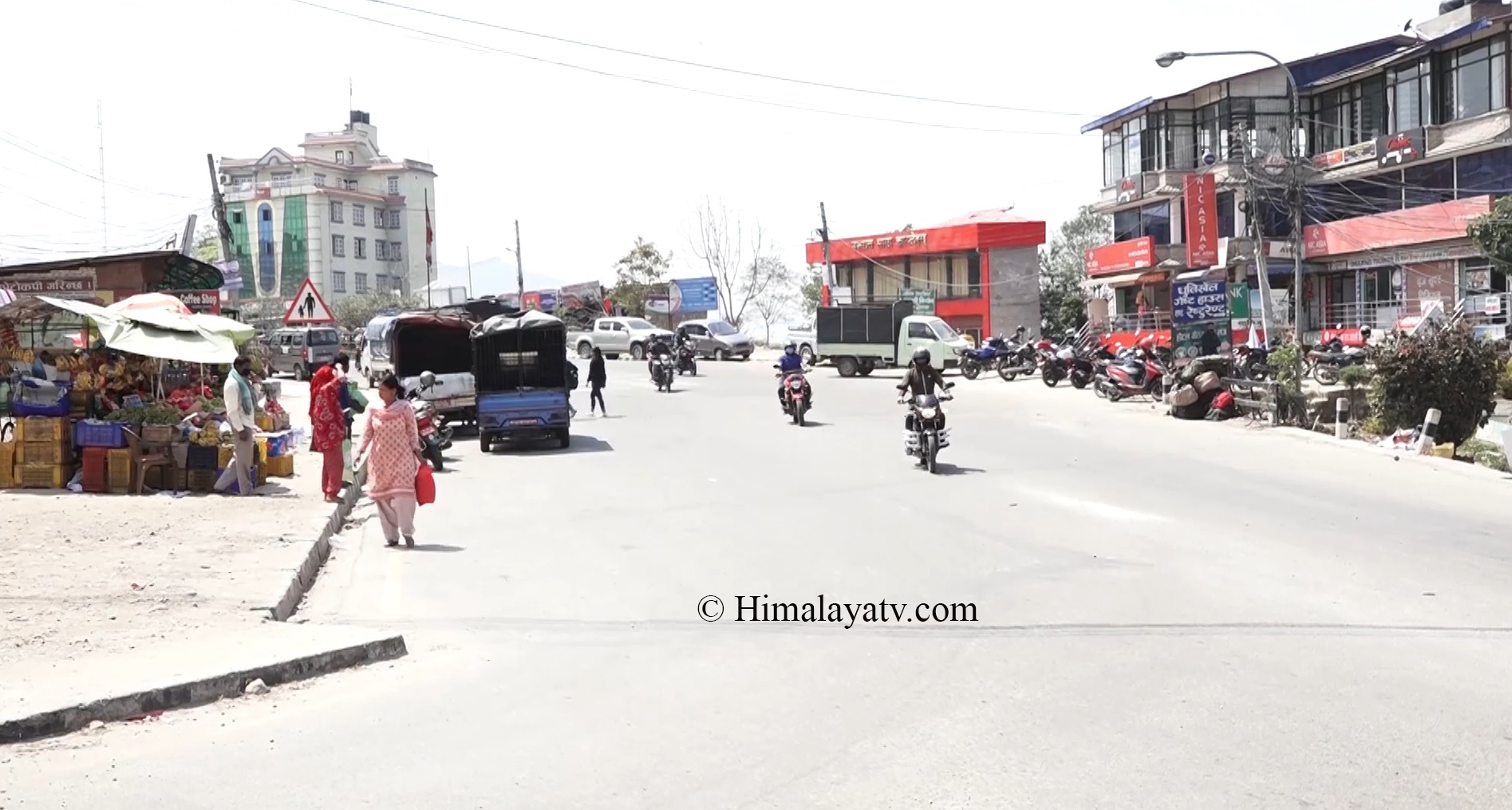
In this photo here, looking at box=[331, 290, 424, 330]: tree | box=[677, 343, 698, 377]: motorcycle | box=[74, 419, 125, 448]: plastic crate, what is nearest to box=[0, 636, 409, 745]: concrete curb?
box=[74, 419, 125, 448]: plastic crate

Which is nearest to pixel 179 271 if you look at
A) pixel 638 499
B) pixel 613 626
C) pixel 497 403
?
pixel 497 403

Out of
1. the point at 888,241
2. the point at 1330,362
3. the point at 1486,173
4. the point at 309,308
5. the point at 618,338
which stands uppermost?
the point at 888,241

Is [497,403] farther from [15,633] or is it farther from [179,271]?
[15,633]

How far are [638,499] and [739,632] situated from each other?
22.5ft

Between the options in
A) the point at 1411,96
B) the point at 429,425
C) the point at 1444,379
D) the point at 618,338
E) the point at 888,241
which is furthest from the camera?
the point at 888,241

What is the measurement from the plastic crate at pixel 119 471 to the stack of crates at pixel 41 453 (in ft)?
1.89

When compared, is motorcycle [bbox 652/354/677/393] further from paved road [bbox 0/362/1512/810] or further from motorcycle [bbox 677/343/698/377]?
paved road [bbox 0/362/1512/810]

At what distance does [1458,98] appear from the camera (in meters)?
39.5

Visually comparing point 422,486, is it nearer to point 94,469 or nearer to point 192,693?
point 192,693

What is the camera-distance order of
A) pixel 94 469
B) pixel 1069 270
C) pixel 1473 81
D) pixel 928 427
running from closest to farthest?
pixel 94 469
pixel 928 427
pixel 1473 81
pixel 1069 270

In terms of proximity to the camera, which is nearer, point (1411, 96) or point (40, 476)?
point (40, 476)

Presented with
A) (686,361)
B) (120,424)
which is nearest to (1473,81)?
(686,361)

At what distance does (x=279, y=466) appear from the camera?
16625mm

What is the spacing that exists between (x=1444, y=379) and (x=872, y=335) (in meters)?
22.6
